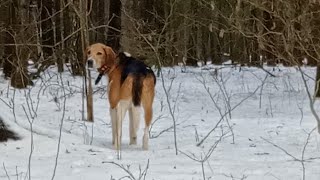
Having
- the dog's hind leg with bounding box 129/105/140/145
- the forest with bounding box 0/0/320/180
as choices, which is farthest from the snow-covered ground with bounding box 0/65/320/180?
the dog's hind leg with bounding box 129/105/140/145

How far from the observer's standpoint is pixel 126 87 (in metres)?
7.18

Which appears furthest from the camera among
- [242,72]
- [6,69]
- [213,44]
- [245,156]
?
[213,44]

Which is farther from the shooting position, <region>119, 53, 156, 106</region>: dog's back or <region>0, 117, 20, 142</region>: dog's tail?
<region>119, 53, 156, 106</region>: dog's back

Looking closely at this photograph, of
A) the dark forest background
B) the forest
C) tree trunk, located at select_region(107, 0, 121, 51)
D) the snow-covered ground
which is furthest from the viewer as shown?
tree trunk, located at select_region(107, 0, 121, 51)

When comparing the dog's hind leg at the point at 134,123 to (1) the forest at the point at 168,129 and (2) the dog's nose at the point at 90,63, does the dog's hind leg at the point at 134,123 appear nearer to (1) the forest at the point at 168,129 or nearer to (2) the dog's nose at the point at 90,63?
(1) the forest at the point at 168,129

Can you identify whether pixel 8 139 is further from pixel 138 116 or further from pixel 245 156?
pixel 245 156

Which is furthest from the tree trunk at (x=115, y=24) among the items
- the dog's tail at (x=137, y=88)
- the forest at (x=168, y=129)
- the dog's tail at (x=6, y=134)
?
the dog's tail at (x=6, y=134)

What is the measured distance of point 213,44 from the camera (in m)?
35.6

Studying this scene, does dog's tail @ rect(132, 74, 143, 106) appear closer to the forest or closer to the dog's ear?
the forest

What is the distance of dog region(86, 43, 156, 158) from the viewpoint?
23.4 ft

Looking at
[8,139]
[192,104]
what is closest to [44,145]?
[8,139]

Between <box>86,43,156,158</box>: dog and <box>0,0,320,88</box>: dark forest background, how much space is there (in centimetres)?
136

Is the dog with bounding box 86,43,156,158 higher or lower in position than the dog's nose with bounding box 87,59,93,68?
lower

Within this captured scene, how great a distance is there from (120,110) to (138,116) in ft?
0.84
